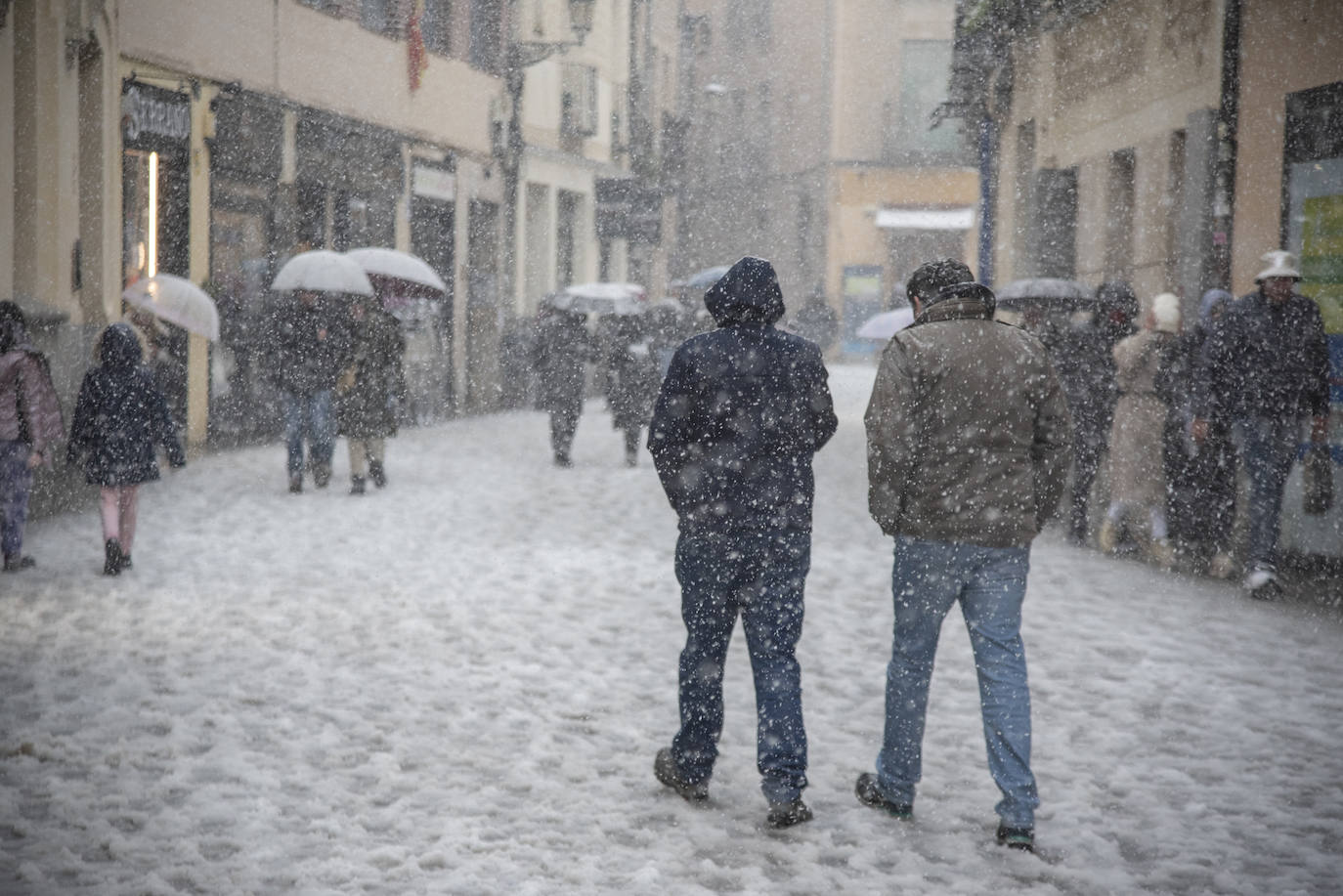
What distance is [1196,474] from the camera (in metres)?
10.7

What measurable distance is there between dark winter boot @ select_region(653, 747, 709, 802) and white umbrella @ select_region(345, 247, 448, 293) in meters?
11.8

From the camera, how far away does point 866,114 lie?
1972 inches

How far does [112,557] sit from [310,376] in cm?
482

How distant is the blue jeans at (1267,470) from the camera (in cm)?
939

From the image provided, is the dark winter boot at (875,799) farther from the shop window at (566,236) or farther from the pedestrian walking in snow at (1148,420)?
the shop window at (566,236)

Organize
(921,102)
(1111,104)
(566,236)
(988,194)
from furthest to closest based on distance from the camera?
(921,102) → (566,236) → (988,194) → (1111,104)

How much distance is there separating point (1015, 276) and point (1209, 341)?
10.0 meters

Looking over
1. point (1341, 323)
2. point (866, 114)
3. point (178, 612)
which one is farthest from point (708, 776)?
point (866, 114)

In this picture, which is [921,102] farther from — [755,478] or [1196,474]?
[755,478]

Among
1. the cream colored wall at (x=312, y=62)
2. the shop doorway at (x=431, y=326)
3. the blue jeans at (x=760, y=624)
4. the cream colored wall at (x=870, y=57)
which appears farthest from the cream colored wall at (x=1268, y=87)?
the cream colored wall at (x=870, y=57)

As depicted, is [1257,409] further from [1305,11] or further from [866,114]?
[866,114]

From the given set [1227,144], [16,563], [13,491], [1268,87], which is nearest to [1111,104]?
[1227,144]

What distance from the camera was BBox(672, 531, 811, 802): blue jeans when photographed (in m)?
5.12

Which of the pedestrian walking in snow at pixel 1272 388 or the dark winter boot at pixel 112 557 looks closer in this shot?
the pedestrian walking in snow at pixel 1272 388
